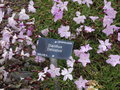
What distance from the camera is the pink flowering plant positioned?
234 centimetres

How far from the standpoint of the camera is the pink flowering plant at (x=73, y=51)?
2.34 meters

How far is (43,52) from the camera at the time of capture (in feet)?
7.02

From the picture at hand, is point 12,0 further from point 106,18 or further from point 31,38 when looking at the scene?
point 106,18

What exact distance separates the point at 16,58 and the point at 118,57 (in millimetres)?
910

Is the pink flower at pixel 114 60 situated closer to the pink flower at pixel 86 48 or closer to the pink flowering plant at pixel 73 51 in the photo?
the pink flowering plant at pixel 73 51

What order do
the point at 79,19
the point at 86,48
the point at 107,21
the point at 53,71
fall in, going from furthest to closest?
the point at 79,19 < the point at 107,21 < the point at 86,48 < the point at 53,71

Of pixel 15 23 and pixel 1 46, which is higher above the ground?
pixel 15 23

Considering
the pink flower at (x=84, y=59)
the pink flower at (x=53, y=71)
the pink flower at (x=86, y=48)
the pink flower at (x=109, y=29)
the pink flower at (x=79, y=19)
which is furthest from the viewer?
the pink flower at (x=79, y=19)

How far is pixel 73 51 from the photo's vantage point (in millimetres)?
2615

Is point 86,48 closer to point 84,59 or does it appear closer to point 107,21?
point 84,59

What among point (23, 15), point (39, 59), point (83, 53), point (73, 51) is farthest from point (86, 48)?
point (23, 15)

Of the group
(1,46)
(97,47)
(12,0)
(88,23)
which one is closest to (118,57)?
(97,47)

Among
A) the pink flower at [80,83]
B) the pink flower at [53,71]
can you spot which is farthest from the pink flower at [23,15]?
the pink flower at [80,83]

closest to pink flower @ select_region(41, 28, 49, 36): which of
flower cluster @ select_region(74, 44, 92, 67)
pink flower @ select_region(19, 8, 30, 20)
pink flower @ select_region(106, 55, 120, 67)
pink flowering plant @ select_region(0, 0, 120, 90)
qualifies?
pink flowering plant @ select_region(0, 0, 120, 90)
